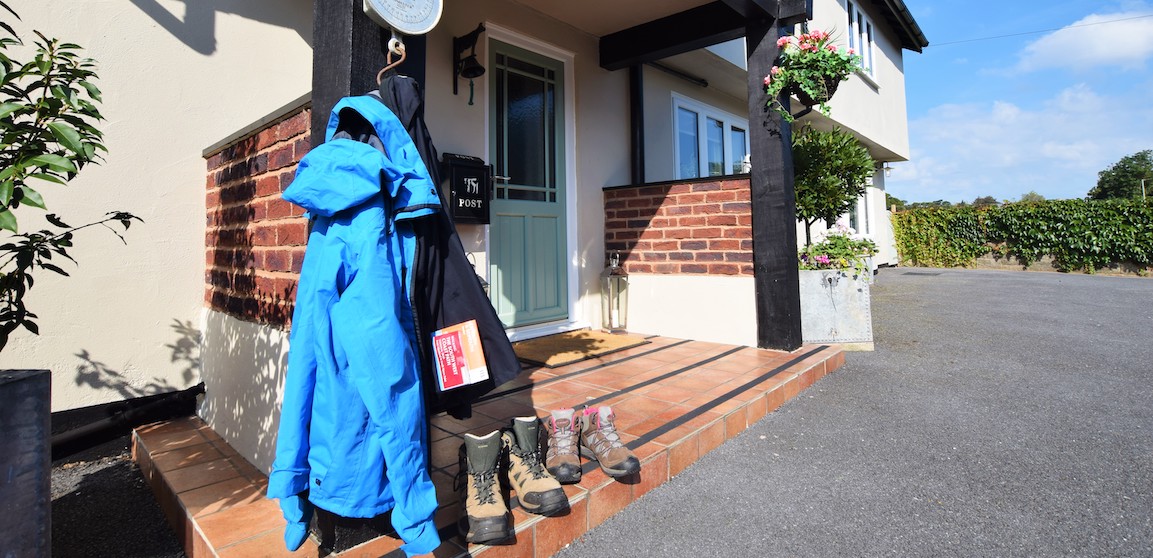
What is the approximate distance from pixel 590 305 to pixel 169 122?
124 inches

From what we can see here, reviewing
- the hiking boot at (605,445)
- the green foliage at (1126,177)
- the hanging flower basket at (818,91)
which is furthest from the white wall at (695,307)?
the green foliage at (1126,177)

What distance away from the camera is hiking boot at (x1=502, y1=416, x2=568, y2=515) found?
4.98 ft

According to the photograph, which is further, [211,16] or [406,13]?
[211,16]

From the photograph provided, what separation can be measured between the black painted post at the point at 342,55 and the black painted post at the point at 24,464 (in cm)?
85

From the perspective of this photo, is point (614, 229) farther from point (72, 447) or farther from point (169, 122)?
point (72, 447)

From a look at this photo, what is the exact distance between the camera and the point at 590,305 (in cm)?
470

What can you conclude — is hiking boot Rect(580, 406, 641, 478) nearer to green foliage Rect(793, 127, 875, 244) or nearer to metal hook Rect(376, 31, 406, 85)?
metal hook Rect(376, 31, 406, 85)

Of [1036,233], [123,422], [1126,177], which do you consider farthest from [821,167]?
[1126,177]

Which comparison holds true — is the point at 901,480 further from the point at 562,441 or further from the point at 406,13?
the point at 406,13

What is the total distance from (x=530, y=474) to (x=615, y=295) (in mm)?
3075

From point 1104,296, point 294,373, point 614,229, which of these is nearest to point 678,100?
point 614,229

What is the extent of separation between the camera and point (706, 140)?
6.58m

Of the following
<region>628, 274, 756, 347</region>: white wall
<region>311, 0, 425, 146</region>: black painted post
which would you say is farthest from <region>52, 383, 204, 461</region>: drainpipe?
<region>628, 274, 756, 347</region>: white wall

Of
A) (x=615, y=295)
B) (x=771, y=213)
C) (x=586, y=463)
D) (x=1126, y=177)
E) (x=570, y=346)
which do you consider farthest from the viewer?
(x=1126, y=177)
